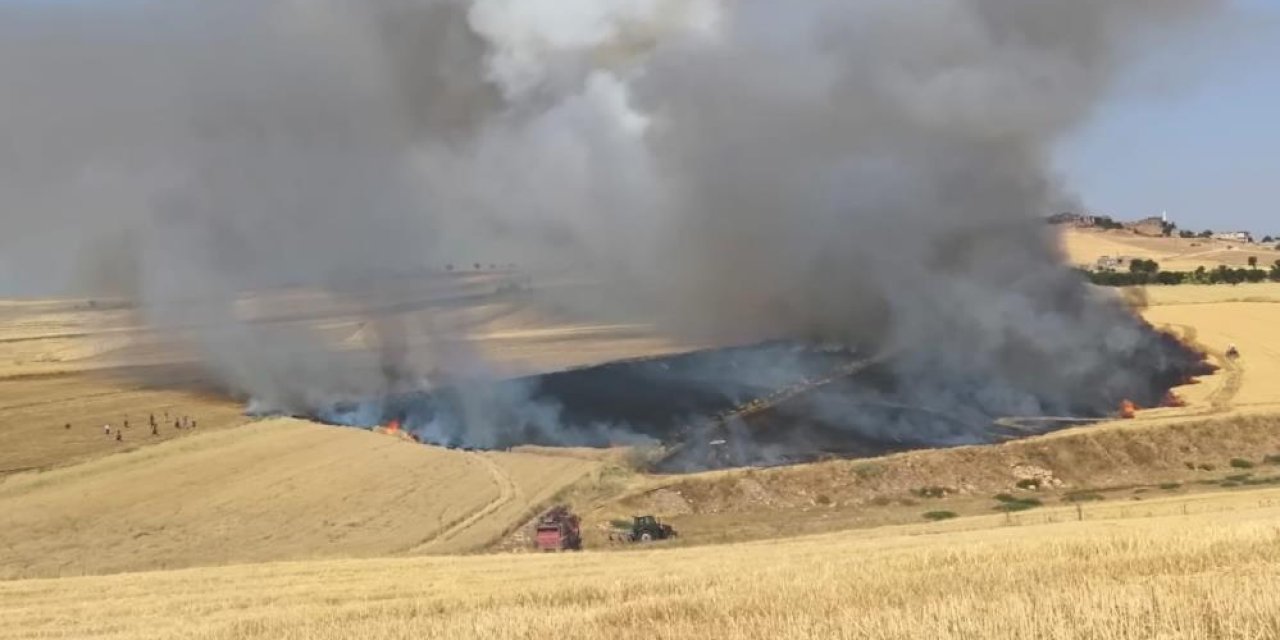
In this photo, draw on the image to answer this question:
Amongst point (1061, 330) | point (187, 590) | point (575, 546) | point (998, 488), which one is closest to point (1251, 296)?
point (1061, 330)

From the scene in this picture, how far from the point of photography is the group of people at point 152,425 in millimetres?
51562

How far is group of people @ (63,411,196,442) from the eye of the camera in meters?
51.6

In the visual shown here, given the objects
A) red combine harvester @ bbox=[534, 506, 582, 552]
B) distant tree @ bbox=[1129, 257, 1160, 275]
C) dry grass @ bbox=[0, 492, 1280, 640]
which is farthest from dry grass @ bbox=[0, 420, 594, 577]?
distant tree @ bbox=[1129, 257, 1160, 275]

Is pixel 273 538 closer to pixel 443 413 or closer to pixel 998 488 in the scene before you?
pixel 443 413

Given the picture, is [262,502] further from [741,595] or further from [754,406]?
[741,595]

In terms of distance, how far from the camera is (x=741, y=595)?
14.4m

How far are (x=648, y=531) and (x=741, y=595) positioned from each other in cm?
2383

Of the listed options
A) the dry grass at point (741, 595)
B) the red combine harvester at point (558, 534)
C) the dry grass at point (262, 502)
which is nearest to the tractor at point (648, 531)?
the red combine harvester at point (558, 534)

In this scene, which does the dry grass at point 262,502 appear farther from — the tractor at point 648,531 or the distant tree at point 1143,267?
the distant tree at point 1143,267

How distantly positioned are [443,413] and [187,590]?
34.5 meters

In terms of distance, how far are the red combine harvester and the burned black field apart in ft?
40.6

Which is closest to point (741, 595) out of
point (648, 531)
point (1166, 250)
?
point (648, 531)

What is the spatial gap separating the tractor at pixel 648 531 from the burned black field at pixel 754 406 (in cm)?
1029

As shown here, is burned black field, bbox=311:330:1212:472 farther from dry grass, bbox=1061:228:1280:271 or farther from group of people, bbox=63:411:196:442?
dry grass, bbox=1061:228:1280:271
